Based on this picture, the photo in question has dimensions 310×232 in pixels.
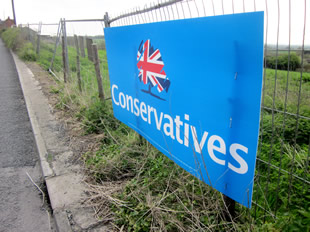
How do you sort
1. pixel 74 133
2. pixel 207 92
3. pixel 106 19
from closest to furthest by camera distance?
pixel 207 92 → pixel 106 19 → pixel 74 133

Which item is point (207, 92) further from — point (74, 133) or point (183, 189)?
point (74, 133)

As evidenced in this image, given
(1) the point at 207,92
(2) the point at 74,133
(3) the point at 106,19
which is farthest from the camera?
(2) the point at 74,133

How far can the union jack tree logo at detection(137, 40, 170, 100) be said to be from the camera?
7.48ft

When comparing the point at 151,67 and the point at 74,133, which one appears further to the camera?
the point at 74,133

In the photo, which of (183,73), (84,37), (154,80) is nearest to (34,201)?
(154,80)

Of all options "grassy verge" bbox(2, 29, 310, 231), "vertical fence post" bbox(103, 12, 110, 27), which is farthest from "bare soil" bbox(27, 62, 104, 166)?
"vertical fence post" bbox(103, 12, 110, 27)

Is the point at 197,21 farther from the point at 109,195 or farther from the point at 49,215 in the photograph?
the point at 49,215

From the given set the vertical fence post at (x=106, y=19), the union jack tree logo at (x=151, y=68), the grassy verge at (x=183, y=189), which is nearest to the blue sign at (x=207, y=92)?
the union jack tree logo at (x=151, y=68)

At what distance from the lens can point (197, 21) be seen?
175 cm

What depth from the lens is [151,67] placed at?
247cm

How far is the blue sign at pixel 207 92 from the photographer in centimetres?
145

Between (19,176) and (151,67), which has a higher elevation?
(151,67)

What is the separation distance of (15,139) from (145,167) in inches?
111

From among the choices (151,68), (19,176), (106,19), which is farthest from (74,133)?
(151,68)
